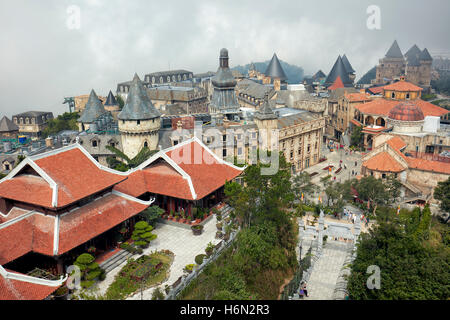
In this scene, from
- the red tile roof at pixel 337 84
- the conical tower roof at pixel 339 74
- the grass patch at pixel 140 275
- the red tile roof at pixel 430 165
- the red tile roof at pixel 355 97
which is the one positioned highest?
the conical tower roof at pixel 339 74

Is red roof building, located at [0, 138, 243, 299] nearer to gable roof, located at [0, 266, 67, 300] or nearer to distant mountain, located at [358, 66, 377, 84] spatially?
gable roof, located at [0, 266, 67, 300]

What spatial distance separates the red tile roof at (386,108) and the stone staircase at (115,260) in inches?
Answer: 2479

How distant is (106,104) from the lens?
103 metres

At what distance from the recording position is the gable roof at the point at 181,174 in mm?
36219

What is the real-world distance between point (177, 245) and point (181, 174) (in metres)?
7.37

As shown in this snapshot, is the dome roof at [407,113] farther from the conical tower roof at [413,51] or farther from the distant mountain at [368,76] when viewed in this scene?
the distant mountain at [368,76]

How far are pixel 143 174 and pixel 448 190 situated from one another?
34.9 metres

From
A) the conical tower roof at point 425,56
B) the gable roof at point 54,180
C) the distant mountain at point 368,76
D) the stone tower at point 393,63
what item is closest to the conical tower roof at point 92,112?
the gable roof at point 54,180

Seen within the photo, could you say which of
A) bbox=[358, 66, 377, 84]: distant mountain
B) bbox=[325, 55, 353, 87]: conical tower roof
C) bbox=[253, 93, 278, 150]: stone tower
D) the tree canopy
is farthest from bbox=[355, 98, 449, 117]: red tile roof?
bbox=[358, 66, 377, 84]: distant mountain

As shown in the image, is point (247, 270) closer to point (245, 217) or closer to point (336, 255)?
point (245, 217)

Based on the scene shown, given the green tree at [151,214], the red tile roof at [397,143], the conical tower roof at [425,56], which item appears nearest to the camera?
the green tree at [151,214]

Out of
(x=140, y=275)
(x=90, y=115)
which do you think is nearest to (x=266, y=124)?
(x=140, y=275)

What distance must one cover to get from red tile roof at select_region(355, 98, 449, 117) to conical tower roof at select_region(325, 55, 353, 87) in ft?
108
